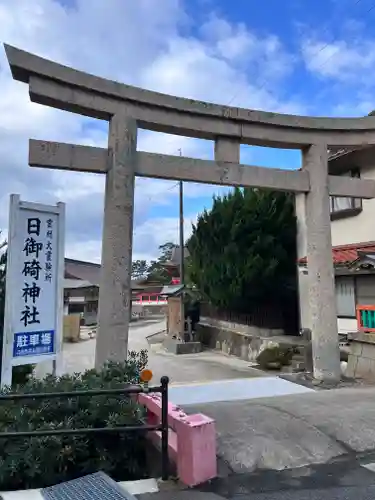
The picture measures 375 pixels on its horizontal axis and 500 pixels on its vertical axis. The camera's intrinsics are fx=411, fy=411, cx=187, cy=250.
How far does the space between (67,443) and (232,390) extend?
467 cm

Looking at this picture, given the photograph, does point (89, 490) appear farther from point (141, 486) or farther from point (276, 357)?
point (276, 357)

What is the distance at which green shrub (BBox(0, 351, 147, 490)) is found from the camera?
11.5 feet

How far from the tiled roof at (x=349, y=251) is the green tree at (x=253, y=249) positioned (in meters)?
2.58

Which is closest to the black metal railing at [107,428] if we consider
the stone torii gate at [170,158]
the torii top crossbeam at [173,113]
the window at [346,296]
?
the stone torii gate at [170,158]

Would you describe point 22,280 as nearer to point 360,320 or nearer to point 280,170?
point 280,170

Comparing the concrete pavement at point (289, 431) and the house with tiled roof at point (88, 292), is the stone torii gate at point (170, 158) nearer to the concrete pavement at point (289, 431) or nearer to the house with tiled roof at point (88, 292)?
the concrete pavement at point (289, 431)

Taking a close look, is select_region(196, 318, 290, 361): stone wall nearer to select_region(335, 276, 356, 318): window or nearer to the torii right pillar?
select_region(335, 276, 356, 318): window

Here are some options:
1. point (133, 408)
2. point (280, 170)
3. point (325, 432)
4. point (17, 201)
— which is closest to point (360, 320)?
point (280, 170)

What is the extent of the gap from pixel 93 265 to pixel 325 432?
52.1 m

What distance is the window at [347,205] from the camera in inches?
482

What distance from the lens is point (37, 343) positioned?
503 cm

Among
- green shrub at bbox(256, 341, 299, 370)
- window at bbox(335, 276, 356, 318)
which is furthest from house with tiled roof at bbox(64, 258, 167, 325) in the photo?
window at bbox(335, 276, 356, 318)

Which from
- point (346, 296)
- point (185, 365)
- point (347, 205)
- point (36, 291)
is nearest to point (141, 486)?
point (36, 291)

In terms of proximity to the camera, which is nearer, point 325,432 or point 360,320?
point 325,432
